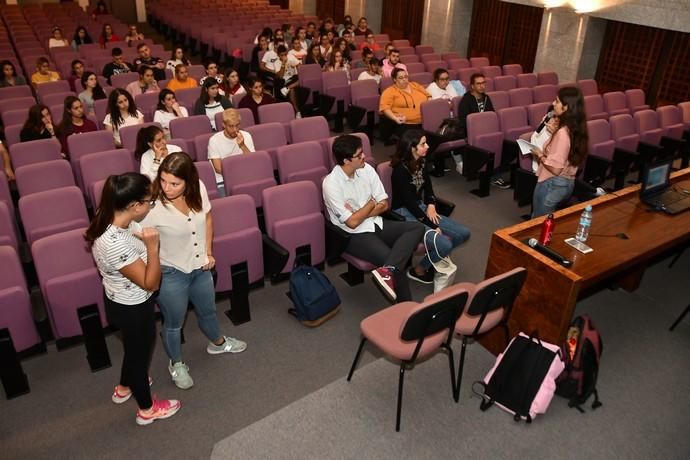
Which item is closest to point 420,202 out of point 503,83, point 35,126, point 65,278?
point 65,278

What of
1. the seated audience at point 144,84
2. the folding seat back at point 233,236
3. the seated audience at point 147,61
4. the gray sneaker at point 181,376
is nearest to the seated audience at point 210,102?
the seated audience at point 144,84

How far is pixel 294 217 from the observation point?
426cm

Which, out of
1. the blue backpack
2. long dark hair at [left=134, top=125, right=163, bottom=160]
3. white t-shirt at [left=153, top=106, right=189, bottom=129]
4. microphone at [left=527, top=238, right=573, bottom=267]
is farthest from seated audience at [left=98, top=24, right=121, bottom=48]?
microphone at [left=527, top=238, right=573, bottom=267]

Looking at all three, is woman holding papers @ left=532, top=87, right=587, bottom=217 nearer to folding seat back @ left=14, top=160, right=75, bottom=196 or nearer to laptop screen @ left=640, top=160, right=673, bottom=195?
laptop screen @ left=640, top=160, right=673, bottom=195

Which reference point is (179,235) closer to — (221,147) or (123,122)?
(221,147)

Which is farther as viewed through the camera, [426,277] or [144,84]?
[144,84]

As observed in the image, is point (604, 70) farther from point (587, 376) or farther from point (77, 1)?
point (77, 1)

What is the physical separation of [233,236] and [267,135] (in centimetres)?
201

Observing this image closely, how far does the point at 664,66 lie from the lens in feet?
30.2

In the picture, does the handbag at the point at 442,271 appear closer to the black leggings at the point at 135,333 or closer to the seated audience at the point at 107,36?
the black leggings at the point at 135,333

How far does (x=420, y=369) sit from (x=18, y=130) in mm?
4744

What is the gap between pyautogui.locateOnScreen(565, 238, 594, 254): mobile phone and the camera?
11.7ft

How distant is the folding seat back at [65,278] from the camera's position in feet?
11.1

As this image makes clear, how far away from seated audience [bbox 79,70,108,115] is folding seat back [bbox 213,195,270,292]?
3.76 m
